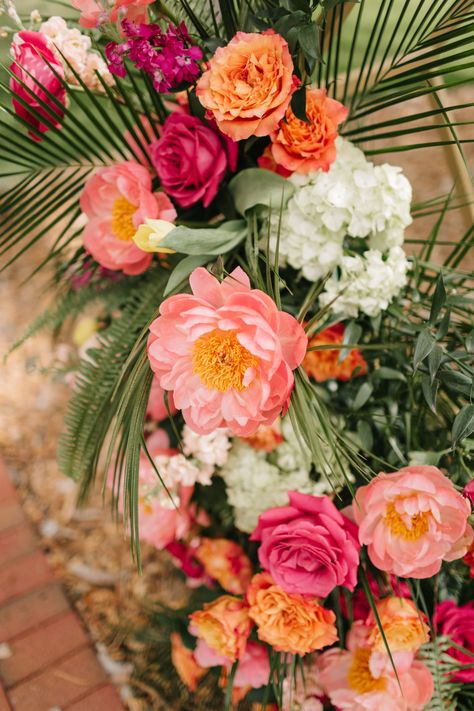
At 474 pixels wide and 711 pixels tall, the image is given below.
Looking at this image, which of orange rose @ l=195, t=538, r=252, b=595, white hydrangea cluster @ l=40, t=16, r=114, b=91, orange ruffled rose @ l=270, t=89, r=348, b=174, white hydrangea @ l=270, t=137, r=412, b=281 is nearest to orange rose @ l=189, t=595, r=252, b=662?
orange rose @ l=195, t=538, r=252, b=595

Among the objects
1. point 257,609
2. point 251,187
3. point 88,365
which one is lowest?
point 257,609

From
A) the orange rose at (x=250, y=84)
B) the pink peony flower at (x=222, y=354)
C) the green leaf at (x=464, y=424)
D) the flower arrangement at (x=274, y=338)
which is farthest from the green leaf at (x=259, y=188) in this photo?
the green leaf at (x=464, y=424)

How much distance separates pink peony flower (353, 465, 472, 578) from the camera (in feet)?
2.15

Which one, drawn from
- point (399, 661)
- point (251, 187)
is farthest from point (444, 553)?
point (251, 187)

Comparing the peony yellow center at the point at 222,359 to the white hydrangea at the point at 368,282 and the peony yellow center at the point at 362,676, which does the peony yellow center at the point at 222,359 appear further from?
the peony yellow center at the point at 362,676

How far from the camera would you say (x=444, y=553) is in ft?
2.20

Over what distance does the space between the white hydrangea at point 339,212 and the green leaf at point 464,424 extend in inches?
10.6

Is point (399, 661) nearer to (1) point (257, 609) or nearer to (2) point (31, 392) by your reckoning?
(1) point (257, 609)

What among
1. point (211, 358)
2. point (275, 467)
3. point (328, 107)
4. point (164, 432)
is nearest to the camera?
point (211, 358)

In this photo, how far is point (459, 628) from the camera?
0.82m

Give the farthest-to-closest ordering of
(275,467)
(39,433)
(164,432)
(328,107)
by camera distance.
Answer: (39,433) < (164,432) < (275,467) < (328,107)

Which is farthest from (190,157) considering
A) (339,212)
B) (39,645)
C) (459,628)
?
(39,645)

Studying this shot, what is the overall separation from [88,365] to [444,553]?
2.04 ft

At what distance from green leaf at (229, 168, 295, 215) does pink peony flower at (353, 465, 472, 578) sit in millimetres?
392
